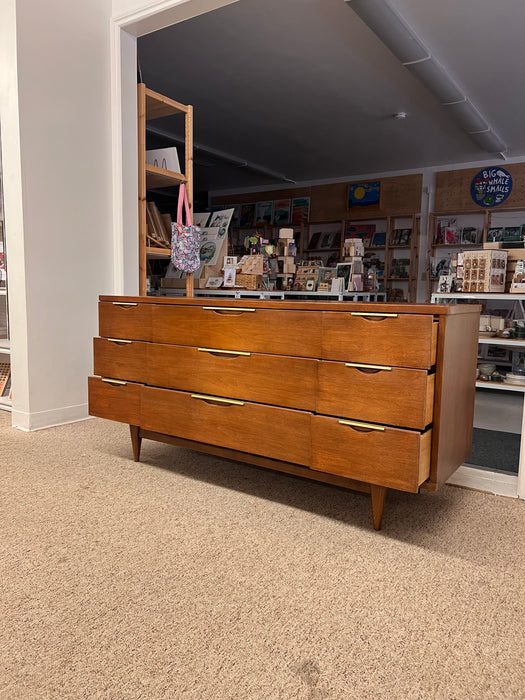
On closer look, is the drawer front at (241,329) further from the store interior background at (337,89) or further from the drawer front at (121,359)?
the store interior background at (337,89)

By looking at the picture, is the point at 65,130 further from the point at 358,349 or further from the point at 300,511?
the point at 300,511

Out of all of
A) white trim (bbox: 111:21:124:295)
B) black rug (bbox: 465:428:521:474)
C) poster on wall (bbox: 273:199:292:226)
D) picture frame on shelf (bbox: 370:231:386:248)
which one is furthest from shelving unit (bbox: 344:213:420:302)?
white trim (bbox: 111:21:124:295)

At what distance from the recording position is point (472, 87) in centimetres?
521

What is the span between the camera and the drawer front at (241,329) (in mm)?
1861

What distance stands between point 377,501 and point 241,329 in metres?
0.81

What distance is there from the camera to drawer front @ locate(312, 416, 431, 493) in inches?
63.9

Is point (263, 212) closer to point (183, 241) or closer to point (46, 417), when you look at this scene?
point (183, 241)

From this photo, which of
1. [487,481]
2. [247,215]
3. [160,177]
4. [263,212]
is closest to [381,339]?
[487,481]

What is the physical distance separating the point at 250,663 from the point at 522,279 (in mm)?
3570

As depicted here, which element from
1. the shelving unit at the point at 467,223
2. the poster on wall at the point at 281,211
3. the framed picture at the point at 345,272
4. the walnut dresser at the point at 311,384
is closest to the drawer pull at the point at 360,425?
the walnut dresser at the point at 311,384

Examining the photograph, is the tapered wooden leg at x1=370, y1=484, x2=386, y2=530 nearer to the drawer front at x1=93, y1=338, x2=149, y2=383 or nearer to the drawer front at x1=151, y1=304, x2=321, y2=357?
the drawer front at x1=151, y1=304, x2=321, y2=357

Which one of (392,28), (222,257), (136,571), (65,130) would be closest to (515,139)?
(392,28)

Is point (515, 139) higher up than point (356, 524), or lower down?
higher up

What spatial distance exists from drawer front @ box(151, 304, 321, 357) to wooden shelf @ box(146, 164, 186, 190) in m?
1.55
